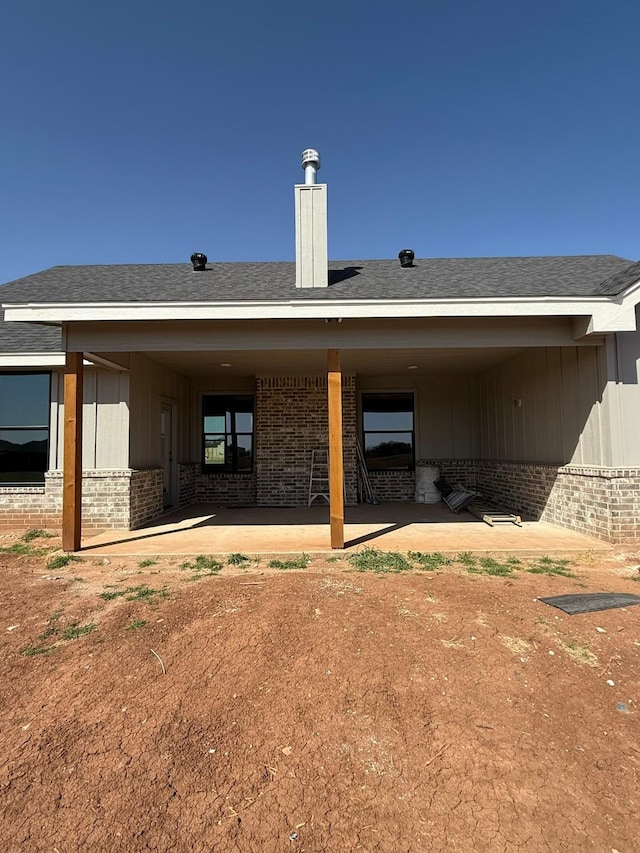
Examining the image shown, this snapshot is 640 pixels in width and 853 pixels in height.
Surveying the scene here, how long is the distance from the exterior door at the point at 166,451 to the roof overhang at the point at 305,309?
3.74 metres

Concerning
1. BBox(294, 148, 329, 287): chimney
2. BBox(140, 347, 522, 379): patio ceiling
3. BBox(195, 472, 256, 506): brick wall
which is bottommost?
BBox(195, 472, 256, 506): brick wall

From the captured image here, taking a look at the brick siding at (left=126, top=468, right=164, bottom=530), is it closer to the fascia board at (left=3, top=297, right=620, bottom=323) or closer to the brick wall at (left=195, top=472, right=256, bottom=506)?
the brick wall at (left=195, top=472, right=256, bottom=506)

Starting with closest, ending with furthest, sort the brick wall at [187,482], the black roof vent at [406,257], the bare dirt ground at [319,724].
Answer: the bare dirt ground at [319,724] < the black roof vent at [406,257] < the brick wall at [187,482]

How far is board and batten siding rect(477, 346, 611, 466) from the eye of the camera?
22.2 feet

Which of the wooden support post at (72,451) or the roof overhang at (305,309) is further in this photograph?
the wooden support post at (72,451)

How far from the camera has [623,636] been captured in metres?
3.53

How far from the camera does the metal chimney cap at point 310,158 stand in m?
8.40

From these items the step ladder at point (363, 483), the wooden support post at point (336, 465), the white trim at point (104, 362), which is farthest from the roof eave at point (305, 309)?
the step ladder at point (363, 483)

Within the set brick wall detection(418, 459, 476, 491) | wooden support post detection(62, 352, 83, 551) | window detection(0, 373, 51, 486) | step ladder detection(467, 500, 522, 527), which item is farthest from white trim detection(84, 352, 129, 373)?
brick wall detection(418, 459, 476, 491)

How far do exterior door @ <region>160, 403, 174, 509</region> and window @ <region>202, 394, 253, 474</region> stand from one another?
135cm

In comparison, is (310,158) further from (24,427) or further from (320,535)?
(24,427)

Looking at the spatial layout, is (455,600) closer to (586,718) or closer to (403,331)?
(586,718)

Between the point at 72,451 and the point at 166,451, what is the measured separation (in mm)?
3607

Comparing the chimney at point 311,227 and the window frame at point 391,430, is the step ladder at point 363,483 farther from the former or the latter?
the chimney at point 311,227
